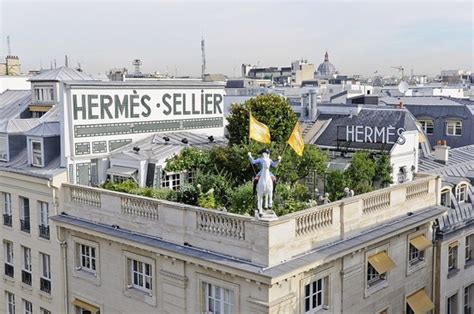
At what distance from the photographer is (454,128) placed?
39.7 metres

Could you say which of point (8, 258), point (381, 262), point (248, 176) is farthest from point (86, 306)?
point (381, 262)

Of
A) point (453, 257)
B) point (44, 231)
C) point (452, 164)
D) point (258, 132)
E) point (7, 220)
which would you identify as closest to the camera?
point (258, 132)

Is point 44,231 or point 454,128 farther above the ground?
point 454,128

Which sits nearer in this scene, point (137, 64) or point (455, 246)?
point (455, 246)

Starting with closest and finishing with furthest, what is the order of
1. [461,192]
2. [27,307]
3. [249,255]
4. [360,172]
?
1. [249,255]
2. [360,172]
3. [461,192]
4. [27,307]

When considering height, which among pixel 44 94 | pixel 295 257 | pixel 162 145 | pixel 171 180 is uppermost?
pixel 44 94

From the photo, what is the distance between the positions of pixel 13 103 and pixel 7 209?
10037 millimetres

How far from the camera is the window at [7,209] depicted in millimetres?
26797

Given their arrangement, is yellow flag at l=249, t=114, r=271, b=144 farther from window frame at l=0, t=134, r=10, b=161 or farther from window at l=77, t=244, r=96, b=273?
window frame at l=0, t=134, r=10, b=161

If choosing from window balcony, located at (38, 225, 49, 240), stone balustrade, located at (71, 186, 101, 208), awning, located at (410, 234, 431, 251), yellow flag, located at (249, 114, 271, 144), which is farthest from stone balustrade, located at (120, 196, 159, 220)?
awning, located at (410, 234, 431, 251)

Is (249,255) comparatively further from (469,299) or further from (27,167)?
(469,299)

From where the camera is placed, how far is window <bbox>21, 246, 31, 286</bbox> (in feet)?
85.7

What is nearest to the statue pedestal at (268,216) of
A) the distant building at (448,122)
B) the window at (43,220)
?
the window at (43,220)

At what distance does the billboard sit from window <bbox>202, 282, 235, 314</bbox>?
945 cm
